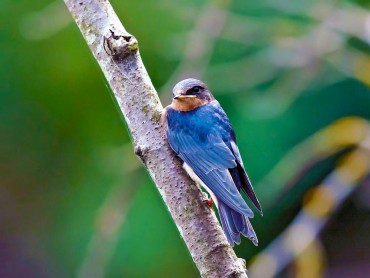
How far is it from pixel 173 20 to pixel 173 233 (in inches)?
31.5

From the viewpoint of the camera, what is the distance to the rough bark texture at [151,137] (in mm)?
Answer: 1027

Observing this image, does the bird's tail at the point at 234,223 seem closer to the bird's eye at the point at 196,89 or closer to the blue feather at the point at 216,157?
the blue feather at the point at 216,157

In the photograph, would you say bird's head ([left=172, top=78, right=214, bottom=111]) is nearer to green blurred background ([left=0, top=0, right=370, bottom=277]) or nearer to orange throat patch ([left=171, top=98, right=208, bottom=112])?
orange throat patch ([left=171, top=98, right=208, bottom=112])

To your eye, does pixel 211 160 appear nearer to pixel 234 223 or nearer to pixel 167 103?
pixel 234 223

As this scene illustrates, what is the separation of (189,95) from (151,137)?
306 mm

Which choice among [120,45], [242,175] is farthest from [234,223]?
[120,45]

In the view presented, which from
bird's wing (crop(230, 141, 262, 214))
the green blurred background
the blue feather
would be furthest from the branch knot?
the green blurred background

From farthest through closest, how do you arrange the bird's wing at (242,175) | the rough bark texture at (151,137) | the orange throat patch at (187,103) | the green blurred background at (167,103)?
the green blurred background at (167,103) → the orange throat patch at (187,103) → the bird's wing at (242,175) → the rough bark texture at (151,137)

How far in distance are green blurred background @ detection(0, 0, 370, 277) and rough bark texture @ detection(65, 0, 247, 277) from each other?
27.2 inches

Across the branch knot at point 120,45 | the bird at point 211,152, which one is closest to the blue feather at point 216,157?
the bird at point 211,152

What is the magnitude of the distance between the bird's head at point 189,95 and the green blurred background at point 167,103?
454mm

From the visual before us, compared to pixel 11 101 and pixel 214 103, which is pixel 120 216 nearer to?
pixel 214 103

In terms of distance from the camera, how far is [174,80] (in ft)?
6.15

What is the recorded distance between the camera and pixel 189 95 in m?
1.38
